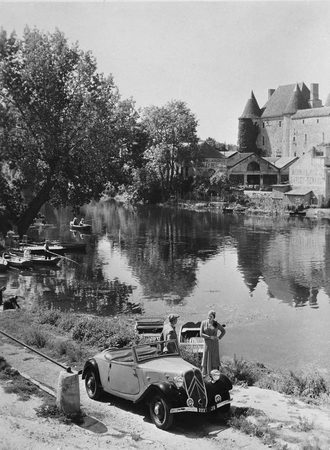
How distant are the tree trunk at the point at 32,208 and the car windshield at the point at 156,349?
29467 millimetres

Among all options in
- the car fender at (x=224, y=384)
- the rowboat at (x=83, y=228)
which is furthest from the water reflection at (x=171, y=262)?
the car fender at (x=224, y=384)

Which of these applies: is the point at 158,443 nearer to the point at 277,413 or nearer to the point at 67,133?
the point at 277,413

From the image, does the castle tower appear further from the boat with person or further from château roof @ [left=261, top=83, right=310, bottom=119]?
the boat with person

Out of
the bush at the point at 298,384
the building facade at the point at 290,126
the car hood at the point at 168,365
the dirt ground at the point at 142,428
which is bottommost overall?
the bush at the point at 298,384

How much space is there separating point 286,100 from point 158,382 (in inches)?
3900

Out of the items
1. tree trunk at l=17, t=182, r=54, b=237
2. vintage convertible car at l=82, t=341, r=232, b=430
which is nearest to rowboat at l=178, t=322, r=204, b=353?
vintage convertible car at l=82, t=341, r=232, b=430

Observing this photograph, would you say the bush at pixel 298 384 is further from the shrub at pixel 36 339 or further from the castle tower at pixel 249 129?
the castle tower at pixel 249 129

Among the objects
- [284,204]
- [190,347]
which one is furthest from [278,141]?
[190,347]

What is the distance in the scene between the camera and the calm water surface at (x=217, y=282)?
20.0 metres

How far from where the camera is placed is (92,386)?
10.9 meters

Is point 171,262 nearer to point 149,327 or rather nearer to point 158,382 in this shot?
point 149,327

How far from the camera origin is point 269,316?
74.6 feet

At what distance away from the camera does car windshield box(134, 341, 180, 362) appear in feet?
33.8

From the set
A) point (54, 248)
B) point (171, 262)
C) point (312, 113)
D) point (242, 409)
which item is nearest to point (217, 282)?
point (171, 262)
